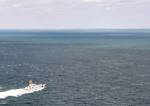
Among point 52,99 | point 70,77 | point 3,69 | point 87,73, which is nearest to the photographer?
point 52,99

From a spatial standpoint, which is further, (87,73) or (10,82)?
(87,73)

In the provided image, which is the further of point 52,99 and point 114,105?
point 52,99

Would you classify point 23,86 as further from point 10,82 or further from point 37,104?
point 37,104

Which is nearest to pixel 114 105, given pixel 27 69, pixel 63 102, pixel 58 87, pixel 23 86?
pixel 63 102

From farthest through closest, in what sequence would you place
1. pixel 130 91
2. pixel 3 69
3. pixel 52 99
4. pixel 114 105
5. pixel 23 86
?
pixel 3 69 → pixel 23 86 → pixel 130 91 → pixel 52 99 → pixel 114 105

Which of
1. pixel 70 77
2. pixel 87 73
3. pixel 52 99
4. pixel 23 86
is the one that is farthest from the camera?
pixel 87 73

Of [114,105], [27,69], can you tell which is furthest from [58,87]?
[27,69]

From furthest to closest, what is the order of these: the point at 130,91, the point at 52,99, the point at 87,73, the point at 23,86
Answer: the point at 87,73 < the point at 23,86 < the point at 130,91 < the point at 52,99

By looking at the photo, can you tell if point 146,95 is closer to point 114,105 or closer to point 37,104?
point 114,105
